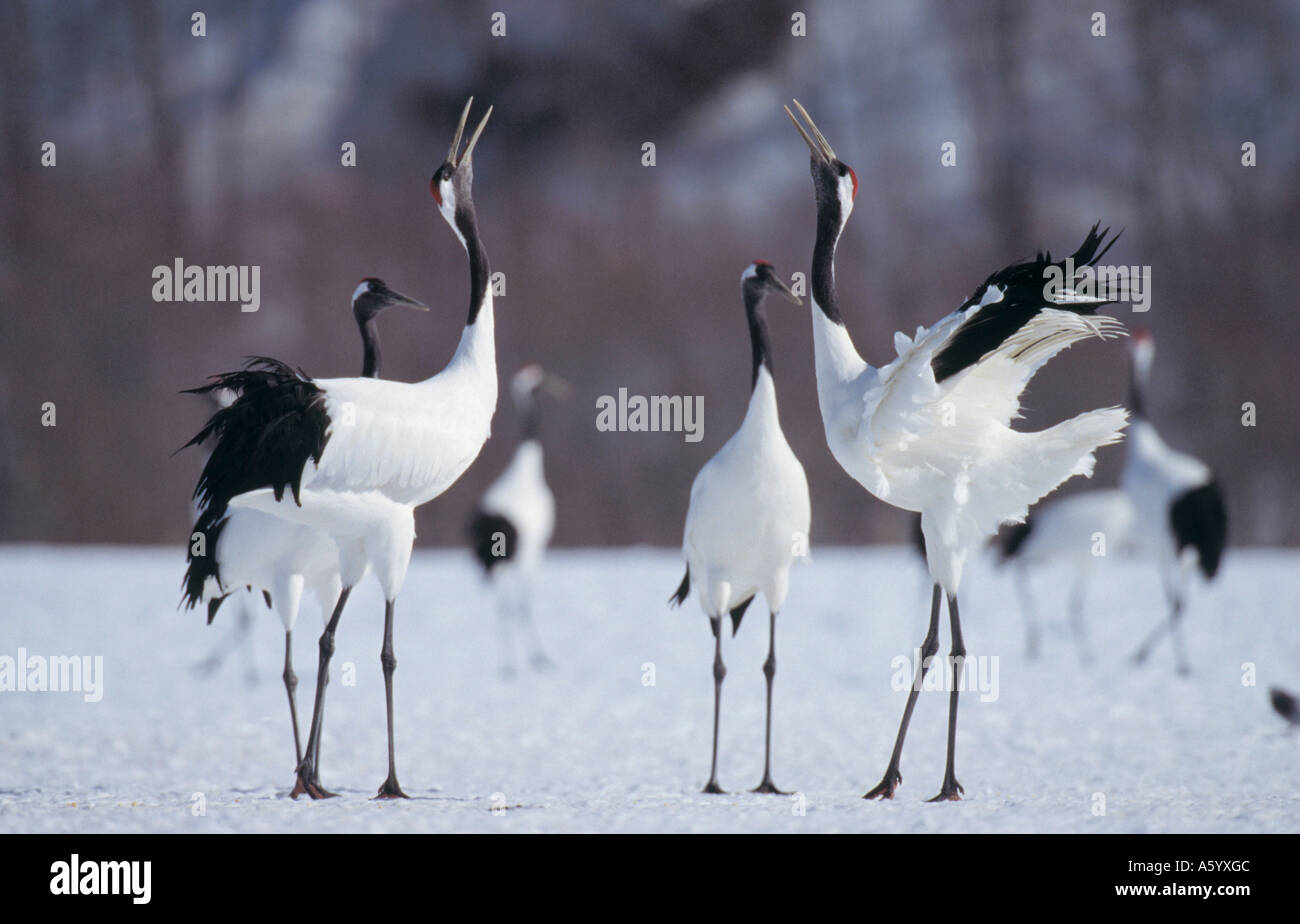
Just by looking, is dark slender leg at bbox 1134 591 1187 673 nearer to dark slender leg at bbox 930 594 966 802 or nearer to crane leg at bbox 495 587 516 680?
crane leg at bbox 495 587 516 680

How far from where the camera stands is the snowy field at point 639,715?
15.2 ft

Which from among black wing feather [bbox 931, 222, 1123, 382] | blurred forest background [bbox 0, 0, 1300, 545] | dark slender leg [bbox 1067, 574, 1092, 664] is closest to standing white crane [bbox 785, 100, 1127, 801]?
black wing feather [bbox 931, 222, 1123, 382]

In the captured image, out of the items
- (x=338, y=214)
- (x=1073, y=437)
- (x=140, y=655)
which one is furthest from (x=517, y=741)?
(x=338, y=214)

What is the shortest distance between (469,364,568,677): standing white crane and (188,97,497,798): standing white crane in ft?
14.1

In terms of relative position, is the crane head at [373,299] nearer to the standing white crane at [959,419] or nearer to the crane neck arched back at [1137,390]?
the standing white crane at [959,419]

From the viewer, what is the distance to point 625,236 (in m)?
17.9

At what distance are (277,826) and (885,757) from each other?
3.17m

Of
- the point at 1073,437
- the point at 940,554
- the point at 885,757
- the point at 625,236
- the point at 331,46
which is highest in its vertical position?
the point at 331,46

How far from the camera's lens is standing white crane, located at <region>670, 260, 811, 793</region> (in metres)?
5.15

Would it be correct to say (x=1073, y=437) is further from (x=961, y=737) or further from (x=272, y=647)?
(x=272, y=647)

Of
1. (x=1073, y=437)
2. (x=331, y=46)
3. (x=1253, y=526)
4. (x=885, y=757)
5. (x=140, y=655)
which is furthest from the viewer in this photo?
(x=331, y=46)

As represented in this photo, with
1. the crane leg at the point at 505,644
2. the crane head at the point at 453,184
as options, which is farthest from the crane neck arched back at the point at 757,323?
the crane leg at the point at 505,644

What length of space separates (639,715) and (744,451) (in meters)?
2.82
